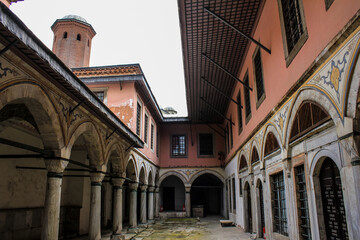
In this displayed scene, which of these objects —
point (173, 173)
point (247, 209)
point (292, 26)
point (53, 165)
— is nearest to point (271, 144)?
point (292, 26)

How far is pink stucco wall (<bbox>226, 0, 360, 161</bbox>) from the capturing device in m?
3.96

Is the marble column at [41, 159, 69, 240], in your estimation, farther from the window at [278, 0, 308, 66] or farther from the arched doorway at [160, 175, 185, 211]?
the arched doorway at [160, 175, 185, 211]

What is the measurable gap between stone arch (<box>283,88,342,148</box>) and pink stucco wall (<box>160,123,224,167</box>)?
46.0ft

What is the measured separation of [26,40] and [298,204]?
5.46 meters

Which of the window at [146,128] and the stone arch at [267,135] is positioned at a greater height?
the window at [146,128]

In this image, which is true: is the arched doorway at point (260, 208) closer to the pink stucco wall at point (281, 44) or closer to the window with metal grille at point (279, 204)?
the window with metal grille at point (279, 204)

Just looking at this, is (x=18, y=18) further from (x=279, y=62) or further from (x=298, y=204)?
(x=298, y=204)

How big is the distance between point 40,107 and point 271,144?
5.43 meters

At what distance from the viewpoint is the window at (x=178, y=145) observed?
20.7 m

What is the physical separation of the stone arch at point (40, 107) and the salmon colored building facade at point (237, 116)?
19 mm

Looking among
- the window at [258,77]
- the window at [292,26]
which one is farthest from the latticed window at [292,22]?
the window at [258,77]

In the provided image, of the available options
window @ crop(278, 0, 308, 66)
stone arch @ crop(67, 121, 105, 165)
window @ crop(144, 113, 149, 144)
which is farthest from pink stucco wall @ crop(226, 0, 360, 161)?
window @ crop(144, 113, 149, 144)

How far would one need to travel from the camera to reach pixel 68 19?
18.4 m

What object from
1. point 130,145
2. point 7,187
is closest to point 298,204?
point 130,145
